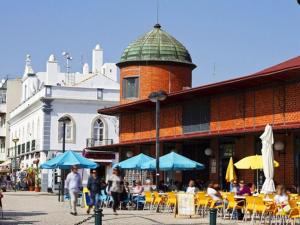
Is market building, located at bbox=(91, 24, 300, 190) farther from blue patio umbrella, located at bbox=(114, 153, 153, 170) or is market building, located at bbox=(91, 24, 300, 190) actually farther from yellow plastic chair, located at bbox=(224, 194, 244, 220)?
yellow plastic chair, located at bbox=(224, 194, 244, 220)

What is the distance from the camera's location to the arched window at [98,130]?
57.6m

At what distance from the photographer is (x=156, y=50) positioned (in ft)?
150

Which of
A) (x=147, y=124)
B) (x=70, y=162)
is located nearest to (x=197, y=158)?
(x=147, y=124)

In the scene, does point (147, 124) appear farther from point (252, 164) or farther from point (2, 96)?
point (2, 96)

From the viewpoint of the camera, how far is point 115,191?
24625 mm

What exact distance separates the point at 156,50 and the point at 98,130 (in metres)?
14.0

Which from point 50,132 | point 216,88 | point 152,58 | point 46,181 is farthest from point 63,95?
point 216,88

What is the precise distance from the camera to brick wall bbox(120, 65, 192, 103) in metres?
44.8

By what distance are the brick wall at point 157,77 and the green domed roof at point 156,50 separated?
1.66 ft

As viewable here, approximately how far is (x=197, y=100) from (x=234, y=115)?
353 cm

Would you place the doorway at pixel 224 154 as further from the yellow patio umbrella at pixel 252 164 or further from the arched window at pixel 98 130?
the arched window at pixel 98 130

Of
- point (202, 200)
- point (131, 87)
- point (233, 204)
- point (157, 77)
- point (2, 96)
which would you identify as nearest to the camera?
point (233, 204)

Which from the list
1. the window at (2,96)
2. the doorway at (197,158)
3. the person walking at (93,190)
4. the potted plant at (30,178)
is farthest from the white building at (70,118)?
the person walking at (93,190)

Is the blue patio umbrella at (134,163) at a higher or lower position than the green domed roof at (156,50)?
lower
